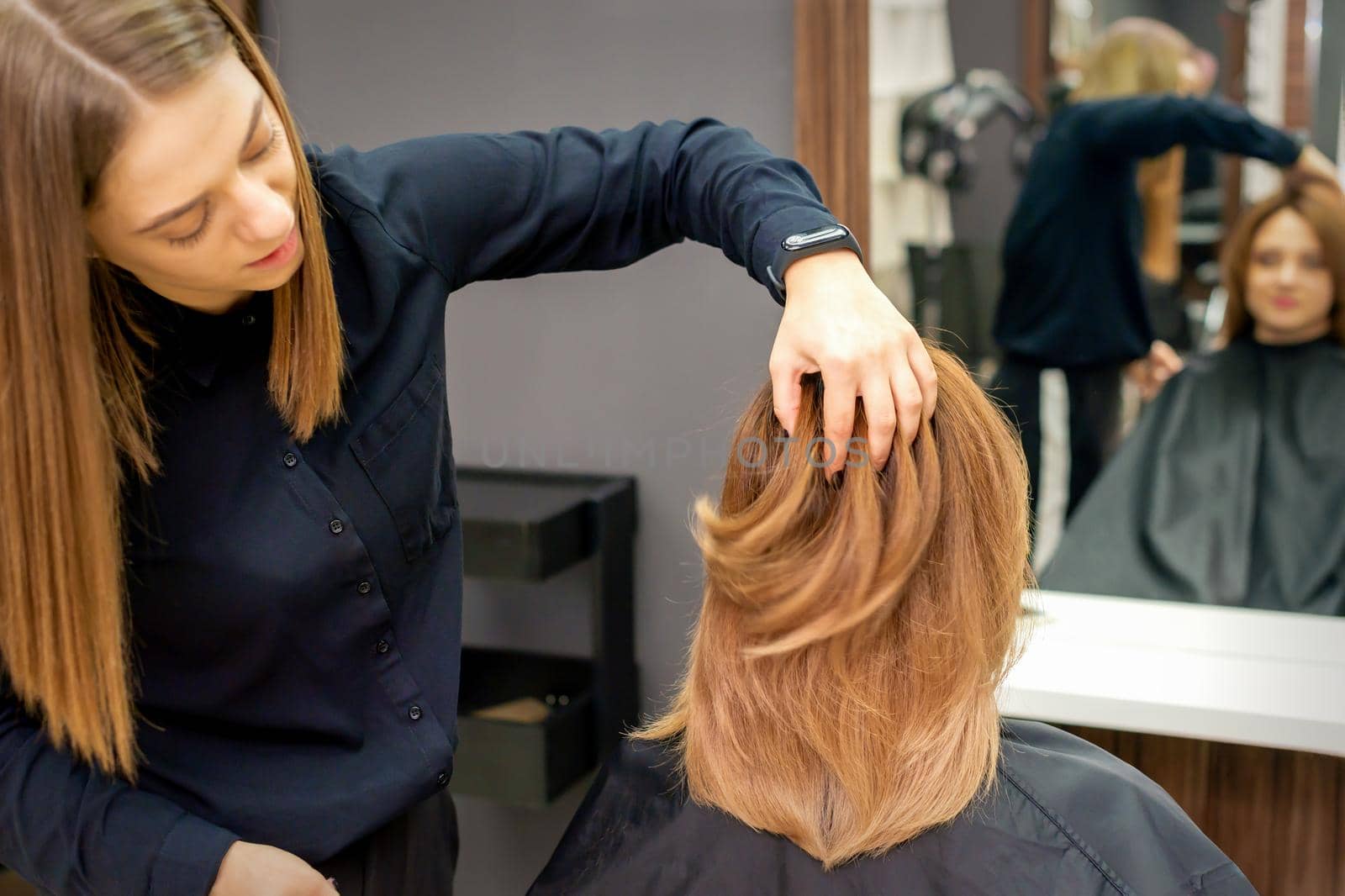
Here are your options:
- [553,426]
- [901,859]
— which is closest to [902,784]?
[901,859]

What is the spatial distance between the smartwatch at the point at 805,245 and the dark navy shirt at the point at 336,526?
2 centimetres

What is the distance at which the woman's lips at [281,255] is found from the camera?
92 cm

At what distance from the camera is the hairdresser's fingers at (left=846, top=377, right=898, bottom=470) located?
91 centimetres

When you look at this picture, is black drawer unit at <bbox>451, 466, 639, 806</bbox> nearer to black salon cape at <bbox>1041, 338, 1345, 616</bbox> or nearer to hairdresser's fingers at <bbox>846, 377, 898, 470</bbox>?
black salon cape at <bbox>1041, 338, 1345, 616</bbox>

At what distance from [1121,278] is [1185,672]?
65 centimetres

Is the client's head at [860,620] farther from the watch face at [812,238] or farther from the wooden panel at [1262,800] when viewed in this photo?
the wooden panel at [1262,800]

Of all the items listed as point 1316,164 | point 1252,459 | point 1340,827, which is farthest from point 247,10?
point 1340,827

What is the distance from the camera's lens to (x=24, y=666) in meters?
0.94

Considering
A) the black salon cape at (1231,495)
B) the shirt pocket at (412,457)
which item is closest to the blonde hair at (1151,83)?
the black salon cape at (1231,495)

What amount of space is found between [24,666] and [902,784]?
2.63 ft

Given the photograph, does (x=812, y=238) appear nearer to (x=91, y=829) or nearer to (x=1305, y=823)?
(x=91, y=829)

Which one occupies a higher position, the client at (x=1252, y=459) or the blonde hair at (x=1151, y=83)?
the blonde hair at (x=1151, y=83)

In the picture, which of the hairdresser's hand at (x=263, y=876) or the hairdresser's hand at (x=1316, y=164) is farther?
the hairdresser's hand at (x=1316, y=164)

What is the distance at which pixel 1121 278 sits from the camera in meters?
1.80
